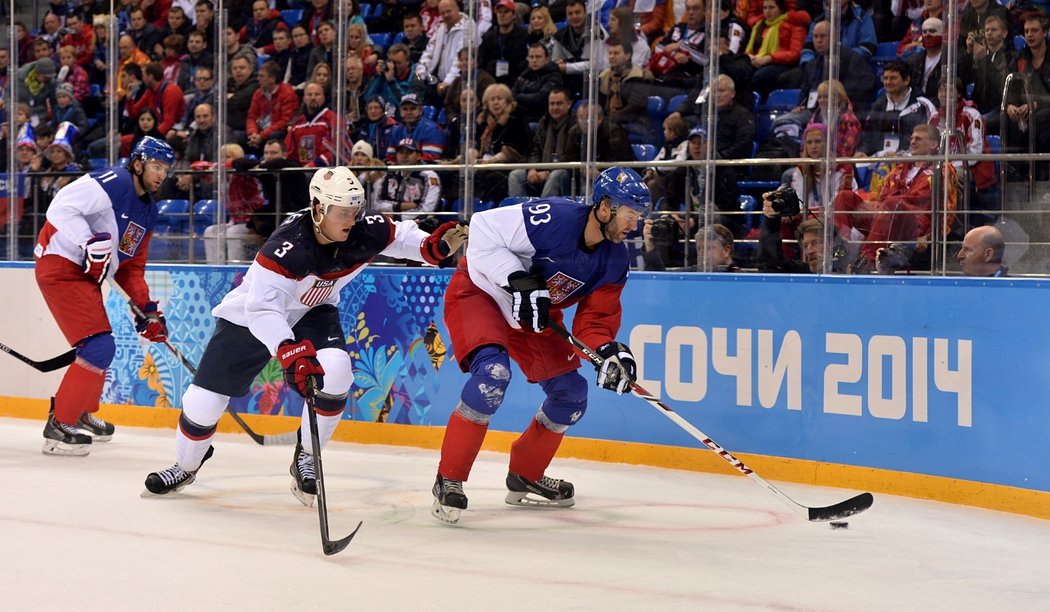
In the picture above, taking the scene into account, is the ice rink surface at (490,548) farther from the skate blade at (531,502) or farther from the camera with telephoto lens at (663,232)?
the camera with telephoto lens at (663,232)

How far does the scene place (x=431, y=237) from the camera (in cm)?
453

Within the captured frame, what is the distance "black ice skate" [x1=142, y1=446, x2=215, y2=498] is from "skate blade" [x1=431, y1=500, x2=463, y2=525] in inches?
39.3

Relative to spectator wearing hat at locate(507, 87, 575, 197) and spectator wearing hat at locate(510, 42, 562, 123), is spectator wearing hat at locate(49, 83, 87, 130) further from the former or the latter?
spectator wearing hat at locate(507, 87, 575, 197)

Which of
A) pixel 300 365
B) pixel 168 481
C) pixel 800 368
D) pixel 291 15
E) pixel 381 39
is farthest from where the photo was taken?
pixel 291 15

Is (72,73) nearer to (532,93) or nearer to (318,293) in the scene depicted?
(532,93)

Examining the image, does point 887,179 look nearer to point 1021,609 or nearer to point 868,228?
point 868,228

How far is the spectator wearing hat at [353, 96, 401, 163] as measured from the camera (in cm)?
702

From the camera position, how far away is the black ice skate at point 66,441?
591cm

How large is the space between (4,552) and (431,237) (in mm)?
1752

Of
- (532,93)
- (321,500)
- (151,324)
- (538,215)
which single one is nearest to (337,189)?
(538,215)

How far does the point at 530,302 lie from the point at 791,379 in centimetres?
163

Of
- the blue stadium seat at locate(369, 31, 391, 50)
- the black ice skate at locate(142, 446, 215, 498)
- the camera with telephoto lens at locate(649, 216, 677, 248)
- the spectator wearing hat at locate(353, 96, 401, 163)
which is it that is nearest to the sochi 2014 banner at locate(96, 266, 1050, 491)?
the camera with telephoto lens at locate(649, 216, 677, 248)

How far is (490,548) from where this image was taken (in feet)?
12.7

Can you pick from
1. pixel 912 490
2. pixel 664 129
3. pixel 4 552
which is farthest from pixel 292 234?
pixel 912 490
